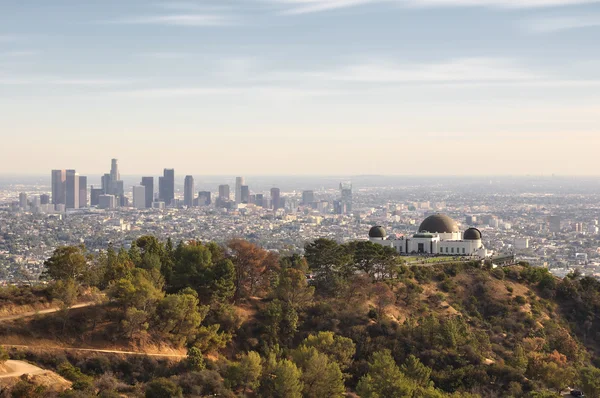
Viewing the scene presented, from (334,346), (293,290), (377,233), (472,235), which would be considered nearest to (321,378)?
(334,346)

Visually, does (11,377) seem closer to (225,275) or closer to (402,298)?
(225,275)

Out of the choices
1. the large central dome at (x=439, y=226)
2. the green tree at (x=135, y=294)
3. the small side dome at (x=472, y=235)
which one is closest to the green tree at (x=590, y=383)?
the green tree at (x=135, y=294)

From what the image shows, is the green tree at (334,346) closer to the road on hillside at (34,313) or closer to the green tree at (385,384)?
the green tree at (385,384)

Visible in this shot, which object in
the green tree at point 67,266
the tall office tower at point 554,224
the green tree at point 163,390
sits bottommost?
the tall office tower at point 554,224

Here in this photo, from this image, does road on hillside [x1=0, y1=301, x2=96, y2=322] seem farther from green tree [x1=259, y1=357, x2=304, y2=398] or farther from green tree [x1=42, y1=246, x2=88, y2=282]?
green tree [x1=259, y1=357, x2=304, y2=398]

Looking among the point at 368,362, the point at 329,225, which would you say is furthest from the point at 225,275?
the point at 329,225

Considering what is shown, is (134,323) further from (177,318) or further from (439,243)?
(439,243)

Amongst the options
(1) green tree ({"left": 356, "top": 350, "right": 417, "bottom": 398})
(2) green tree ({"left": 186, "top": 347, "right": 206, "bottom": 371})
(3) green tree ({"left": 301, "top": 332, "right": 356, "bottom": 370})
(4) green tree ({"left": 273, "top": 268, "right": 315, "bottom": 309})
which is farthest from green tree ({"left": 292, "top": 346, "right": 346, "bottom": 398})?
(4) green tree ({"left": 273, "top": 268, "right": 315, "bottom": 309})
